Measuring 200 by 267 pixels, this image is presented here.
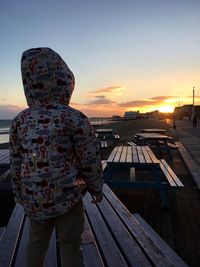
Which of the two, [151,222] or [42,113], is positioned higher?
[42,113]

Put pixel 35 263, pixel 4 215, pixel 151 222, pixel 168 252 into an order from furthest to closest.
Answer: pixel 4 215 < pixel 151 222 < pixel 168 252 < pixel 35 263

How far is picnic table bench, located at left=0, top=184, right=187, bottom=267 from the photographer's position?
8.73 feet

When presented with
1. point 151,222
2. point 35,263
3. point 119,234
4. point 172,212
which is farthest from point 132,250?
point 172,212

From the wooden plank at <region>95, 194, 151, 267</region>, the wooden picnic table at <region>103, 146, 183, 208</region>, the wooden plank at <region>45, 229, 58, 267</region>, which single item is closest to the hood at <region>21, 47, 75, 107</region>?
the wooden plank at <region>45, 229, 58, 267</region>

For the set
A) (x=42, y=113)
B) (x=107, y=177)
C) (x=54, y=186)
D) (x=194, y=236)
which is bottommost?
(x=194, y=236)

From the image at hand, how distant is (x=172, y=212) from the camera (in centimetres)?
589

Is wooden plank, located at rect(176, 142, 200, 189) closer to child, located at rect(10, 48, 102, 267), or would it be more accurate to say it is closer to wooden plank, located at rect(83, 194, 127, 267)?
wooden plank, located at rect(83, 194, 127, 267)

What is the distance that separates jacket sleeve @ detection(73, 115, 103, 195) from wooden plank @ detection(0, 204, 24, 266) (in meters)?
1.00

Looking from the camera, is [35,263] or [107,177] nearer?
[35,263]

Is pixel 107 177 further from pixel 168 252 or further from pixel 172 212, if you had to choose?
pixel 168 252

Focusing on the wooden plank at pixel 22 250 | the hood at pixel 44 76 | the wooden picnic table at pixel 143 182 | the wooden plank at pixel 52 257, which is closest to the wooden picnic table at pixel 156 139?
the wooden picnic table at pixel 143 182

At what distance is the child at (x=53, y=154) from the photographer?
2158 millimetres

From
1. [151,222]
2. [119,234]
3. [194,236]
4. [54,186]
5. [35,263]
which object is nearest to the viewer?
[54,186]

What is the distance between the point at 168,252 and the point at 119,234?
3.43ft
